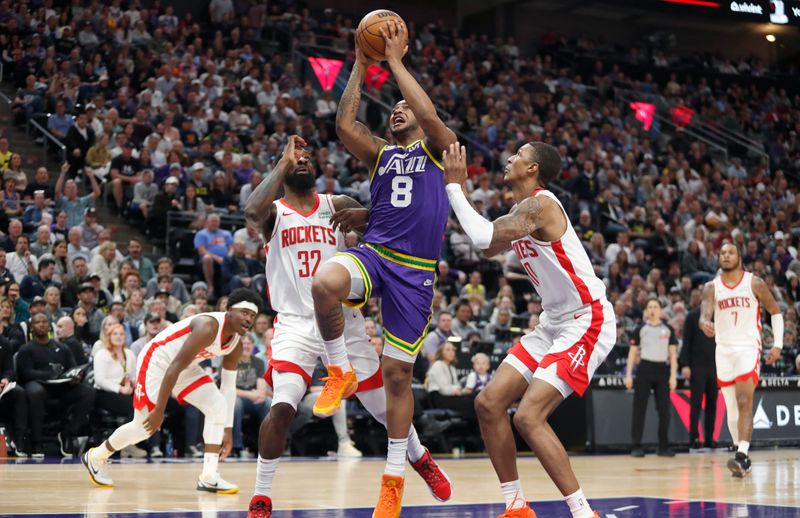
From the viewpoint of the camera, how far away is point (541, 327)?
6375 millimetres

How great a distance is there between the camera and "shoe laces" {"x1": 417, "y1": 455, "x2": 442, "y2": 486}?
21.5 ft

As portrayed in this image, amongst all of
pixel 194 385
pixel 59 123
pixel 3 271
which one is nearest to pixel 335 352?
pixel 194 385

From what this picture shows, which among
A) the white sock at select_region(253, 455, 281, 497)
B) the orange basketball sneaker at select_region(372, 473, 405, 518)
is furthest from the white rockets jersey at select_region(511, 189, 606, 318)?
the white sock at select_region(253, 455, 281, 497)

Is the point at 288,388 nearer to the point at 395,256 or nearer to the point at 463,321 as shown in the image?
the point at 395,256

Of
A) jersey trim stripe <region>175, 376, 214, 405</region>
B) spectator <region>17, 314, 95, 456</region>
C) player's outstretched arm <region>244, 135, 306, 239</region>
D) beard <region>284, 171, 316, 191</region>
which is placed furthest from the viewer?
spectator <region>17, 314, 95, 456</region>

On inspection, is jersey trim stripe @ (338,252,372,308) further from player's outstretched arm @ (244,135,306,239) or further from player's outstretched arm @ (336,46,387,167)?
player's outstretched arm @ (244,135,306,239)

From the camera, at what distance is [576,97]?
26672 millimetres

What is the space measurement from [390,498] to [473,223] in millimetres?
1580

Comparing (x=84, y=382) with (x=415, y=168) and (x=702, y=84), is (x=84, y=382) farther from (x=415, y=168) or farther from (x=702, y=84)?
(x=702, y=84)

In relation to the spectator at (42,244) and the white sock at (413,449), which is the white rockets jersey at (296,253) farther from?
the spectator at (42,244)

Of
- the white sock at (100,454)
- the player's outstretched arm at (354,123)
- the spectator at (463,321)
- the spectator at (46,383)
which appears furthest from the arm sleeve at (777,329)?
the spectator at (46,383)

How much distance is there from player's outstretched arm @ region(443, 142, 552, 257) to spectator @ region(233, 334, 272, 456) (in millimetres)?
7284

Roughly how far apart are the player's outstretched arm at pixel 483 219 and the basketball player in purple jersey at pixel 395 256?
36cm

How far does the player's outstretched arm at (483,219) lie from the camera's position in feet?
18.7
